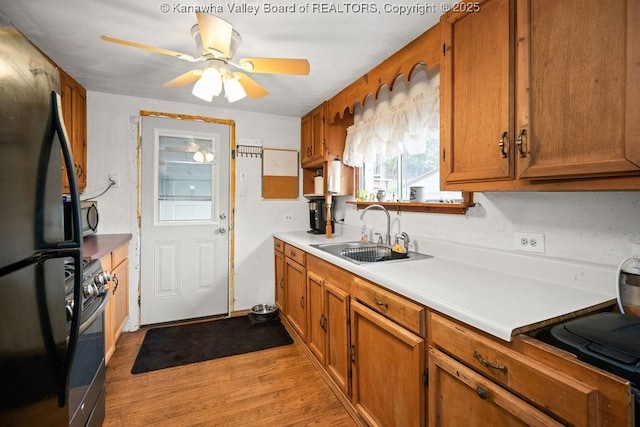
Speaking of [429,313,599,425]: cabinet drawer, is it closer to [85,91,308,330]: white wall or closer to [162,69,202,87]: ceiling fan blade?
[162,69,202,87]: ceiling fan blade

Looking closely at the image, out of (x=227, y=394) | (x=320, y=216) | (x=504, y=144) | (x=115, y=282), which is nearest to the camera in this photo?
(x=504, y=144)

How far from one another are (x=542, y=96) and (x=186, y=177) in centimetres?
284

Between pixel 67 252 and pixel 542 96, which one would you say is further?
pixel 542 96

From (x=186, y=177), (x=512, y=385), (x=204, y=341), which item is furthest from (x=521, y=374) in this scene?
(x=186, y=177)

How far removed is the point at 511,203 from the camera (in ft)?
4.75

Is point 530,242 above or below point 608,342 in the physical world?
above

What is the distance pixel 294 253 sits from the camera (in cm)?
257

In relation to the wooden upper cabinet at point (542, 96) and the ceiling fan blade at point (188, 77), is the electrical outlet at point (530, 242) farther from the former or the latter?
the ceiling fan blade at point (188, 77)

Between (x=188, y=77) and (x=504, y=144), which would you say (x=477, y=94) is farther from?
(x=188, y=77)

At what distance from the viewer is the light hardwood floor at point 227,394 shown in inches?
64.7

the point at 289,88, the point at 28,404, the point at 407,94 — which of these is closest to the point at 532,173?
the point at 407,94

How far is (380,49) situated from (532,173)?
1244 mm

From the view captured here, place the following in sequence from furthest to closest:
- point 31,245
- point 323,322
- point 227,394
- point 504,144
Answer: point 323,322, point 227,394, point 504,144, point 31,245

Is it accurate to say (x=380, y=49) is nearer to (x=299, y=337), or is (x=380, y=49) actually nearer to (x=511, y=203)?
(x=511, y=203)
